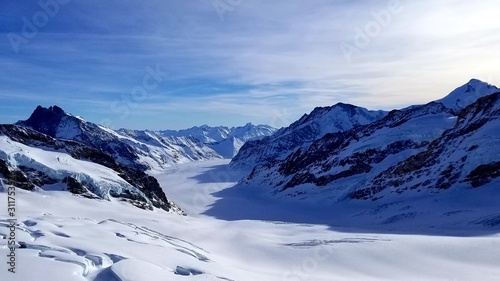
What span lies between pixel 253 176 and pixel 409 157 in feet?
277

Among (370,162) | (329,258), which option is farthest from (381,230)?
(370,162)

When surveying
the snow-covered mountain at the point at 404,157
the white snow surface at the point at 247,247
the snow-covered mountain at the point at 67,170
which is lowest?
the white snow surface at the point at 247,247

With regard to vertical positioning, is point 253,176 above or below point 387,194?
above

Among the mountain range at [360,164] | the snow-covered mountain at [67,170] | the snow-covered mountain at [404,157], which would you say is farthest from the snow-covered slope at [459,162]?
the snow-covered mountain at [67,170]

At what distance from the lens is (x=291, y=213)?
94.1 m

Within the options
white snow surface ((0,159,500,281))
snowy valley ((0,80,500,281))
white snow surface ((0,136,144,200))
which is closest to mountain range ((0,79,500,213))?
white snow surface ((0,136,144,200))

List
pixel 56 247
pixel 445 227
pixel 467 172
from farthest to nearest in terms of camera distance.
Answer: pixel 467 172
pixel 445 227
pixel 56 247

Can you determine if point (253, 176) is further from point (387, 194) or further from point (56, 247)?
point (56, 247)

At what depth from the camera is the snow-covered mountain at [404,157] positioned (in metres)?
75.8

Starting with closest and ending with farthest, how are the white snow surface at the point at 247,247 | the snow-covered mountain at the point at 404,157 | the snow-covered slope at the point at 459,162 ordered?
the white snow surface at the point at 247,247 < the snow-covered slope at the point at 459,162 < the snow-covered mountain at the point at 404,157

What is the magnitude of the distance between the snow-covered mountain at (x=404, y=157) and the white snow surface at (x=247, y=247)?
7671mm

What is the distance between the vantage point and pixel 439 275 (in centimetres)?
2838

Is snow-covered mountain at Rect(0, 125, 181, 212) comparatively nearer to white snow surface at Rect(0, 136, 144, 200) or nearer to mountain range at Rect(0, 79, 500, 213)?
white snow surface at Rect(0, 136, 144, 200)

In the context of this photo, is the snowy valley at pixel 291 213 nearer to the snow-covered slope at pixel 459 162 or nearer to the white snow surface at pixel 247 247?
the white snow surface at pixel 247 247
